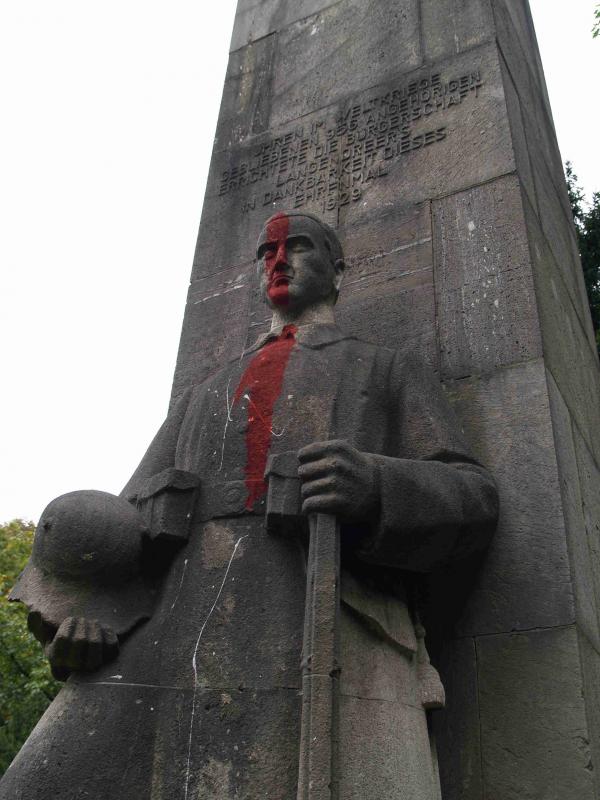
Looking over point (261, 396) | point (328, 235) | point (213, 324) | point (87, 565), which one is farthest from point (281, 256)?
point (87, 565)

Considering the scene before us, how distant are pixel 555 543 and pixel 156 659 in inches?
72.5

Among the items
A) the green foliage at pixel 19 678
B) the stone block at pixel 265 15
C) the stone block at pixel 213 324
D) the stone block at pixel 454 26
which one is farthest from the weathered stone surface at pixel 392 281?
the green foliage at pixel 19 678

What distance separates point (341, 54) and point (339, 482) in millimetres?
4811

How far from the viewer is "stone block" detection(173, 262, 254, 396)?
18.2 feet

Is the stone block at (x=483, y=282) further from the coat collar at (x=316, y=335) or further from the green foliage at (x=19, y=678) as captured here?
the green foliage at (x=19, y=678)

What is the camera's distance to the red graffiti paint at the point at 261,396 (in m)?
3.56

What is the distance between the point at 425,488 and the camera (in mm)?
3180

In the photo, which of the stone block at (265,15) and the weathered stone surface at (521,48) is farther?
the stone block at (265,15)

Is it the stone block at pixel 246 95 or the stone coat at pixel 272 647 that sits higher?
the stone block at pixel 246 95

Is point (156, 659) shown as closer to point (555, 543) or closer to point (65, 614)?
point (65, 614)

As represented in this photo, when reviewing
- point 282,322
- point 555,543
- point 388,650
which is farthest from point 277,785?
point 282,322

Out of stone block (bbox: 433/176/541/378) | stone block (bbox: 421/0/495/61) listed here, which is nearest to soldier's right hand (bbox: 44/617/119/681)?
stone block (bbox: 433/176/541/378)

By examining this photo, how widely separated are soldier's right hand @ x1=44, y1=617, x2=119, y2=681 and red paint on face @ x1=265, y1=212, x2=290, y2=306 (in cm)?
191

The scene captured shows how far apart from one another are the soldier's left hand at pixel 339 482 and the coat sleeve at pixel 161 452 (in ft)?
3.92
